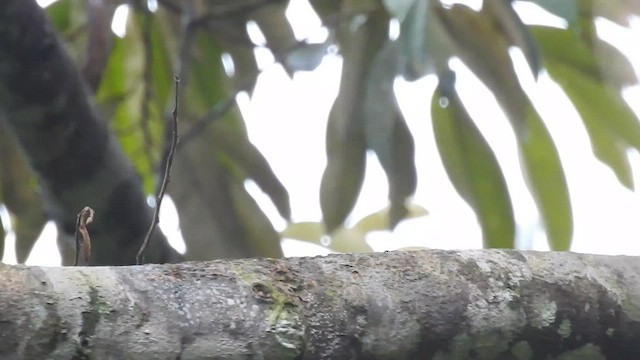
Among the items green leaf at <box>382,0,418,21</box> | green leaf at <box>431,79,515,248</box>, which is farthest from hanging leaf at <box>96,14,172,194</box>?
green leaf at <box>382,0,418,21</box>

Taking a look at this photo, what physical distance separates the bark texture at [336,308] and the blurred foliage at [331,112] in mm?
579

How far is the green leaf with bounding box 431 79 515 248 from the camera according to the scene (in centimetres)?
145

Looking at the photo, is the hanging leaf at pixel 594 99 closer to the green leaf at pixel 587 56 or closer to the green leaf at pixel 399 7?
the green leaf at pixel 587 56

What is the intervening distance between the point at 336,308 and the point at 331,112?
2.86ft

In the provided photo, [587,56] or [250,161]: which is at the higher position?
[587,56]

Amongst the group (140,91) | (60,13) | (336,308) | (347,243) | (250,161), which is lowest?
(336,308)

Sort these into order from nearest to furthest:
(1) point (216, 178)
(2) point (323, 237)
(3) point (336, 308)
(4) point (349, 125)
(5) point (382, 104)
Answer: (3) point (336, 308) → (5) point (382, 104) → (4) point (349, 125) → (1) point (216, 178) → (2) point (323, 237)

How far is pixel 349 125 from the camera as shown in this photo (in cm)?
140

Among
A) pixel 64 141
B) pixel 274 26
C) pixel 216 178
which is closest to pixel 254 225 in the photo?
pixel 216 178

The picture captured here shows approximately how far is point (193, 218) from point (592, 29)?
688 mm

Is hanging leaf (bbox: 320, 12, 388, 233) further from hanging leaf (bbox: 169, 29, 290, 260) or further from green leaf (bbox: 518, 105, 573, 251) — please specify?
green leaf (bbox: 518, 105, 573, 251)

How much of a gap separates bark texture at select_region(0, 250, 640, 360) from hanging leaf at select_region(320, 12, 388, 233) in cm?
69

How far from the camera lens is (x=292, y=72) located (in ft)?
4.53

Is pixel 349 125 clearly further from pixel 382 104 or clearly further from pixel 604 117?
pixel 604 117
